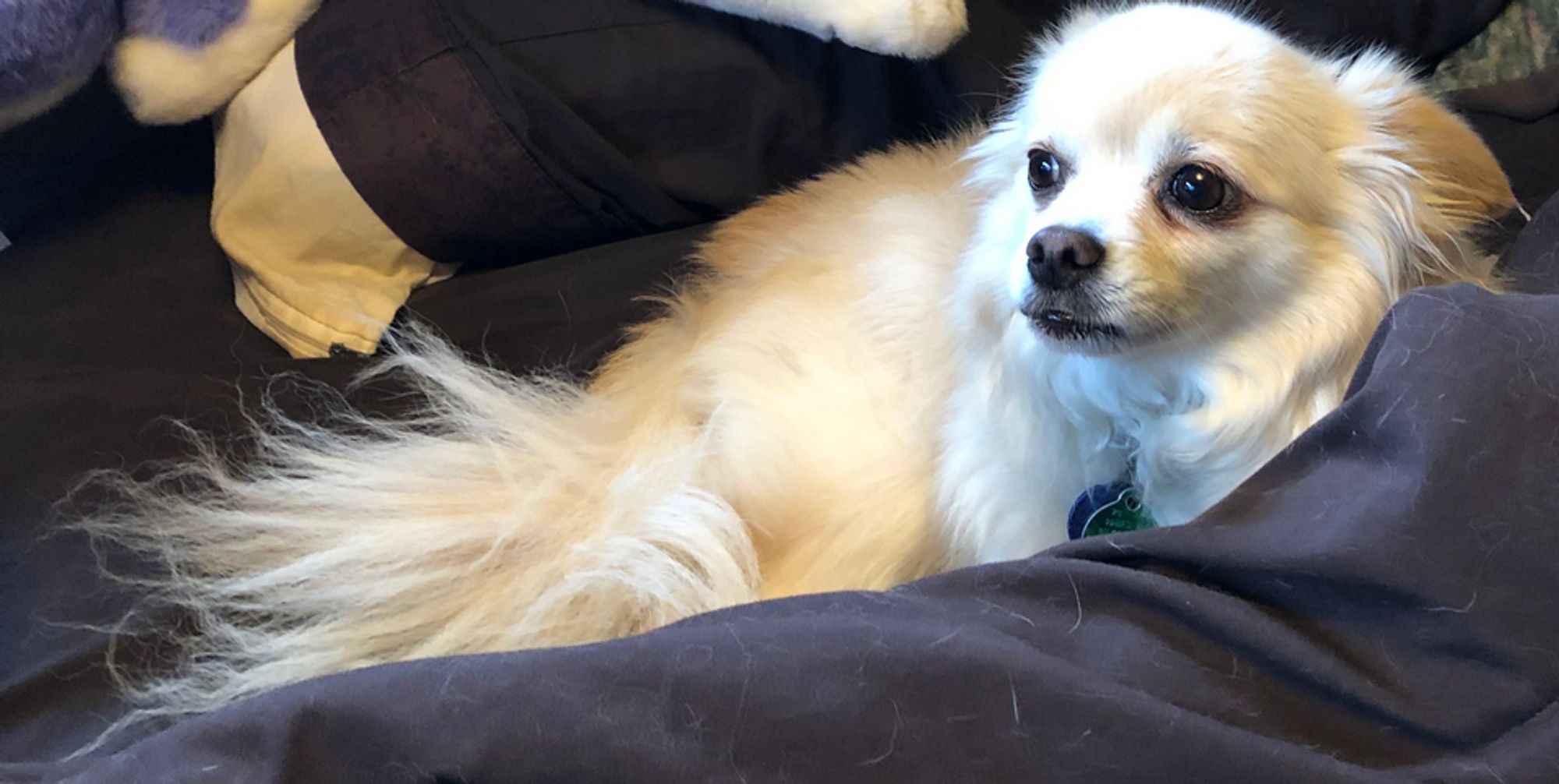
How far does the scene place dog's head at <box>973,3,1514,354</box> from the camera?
96 centimetres

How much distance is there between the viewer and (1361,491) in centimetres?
70

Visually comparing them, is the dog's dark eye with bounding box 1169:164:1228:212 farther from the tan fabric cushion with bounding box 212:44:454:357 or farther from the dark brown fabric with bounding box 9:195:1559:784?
A: the tan fabric cushion with bounding box 212:44:454:357

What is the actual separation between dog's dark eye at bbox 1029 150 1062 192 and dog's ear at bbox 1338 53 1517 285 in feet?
0.88

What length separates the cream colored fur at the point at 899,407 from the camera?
978mm

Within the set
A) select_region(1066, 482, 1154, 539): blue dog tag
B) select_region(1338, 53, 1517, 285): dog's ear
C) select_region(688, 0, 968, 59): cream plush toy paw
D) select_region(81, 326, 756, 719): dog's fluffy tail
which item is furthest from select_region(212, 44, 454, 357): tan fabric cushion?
select_region(1338, 53, 1517, 285): dog's ear

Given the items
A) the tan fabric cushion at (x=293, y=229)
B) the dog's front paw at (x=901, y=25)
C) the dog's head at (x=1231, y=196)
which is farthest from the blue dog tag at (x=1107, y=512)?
the tan fabric cushion at (x=293, y=229)

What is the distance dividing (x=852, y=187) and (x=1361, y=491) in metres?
0.82

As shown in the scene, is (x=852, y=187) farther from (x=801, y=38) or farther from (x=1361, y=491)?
(x=1361, y=491)

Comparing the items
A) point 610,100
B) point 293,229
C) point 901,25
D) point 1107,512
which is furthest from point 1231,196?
point 293,229

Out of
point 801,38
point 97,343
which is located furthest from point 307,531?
point 801,38

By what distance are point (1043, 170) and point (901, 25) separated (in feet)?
0.90

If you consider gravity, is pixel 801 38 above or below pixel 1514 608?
above

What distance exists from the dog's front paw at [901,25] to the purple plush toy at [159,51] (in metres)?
0.67

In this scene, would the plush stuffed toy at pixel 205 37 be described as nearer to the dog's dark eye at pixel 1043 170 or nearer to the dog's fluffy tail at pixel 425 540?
the dog's dark eye at pixel 1043 170
